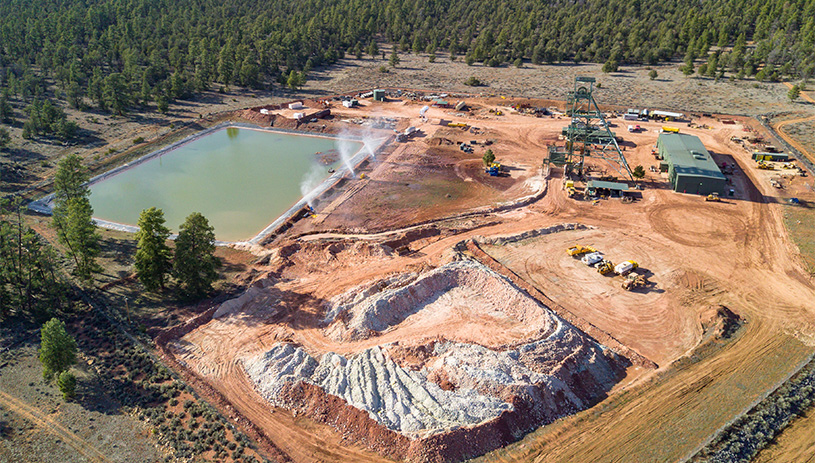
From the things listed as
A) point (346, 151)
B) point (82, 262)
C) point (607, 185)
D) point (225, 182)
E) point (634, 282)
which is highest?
point (607, 185)

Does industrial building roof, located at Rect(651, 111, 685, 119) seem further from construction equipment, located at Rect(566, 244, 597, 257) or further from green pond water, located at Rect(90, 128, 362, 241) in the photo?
green pond water, located at Rect(90, 128, 362, 241)

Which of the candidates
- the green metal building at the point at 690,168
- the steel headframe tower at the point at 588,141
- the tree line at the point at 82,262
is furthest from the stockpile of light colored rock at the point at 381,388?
the green metal building at the point at 690,168

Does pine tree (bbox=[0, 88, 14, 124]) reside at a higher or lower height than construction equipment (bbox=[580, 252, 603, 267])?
higher

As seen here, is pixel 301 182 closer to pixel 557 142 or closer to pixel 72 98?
pixel 557 142

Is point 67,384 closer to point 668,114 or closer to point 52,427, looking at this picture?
point 52,427

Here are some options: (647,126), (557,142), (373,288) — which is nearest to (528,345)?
(373,288)

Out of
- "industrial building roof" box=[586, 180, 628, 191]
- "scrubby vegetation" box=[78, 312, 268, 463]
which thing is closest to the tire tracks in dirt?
"scrubby vegetation" box=[78, 312, 268, 463]

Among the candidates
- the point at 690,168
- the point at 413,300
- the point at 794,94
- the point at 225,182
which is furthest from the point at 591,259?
the point at 794,94
